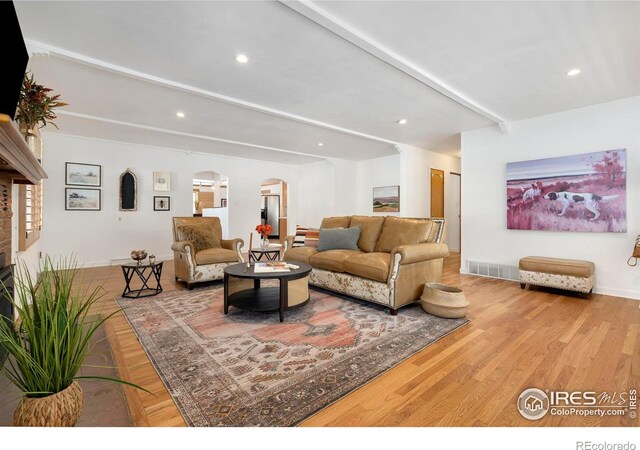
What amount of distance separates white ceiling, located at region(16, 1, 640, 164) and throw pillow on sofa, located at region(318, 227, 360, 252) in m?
1.73

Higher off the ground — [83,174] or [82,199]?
[83,174]

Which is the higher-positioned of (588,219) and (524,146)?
(524,146)

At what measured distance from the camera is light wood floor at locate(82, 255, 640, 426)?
1.53 metres

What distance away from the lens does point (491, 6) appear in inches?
83.0

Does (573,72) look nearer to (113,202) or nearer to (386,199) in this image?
(386,199)

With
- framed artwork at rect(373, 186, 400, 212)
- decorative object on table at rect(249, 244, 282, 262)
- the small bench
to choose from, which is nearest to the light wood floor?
the small bench

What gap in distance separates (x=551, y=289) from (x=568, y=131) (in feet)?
7.27

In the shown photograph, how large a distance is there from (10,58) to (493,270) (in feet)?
18.9

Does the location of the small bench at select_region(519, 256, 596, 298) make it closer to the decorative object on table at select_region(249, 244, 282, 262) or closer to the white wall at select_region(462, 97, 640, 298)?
the white wall at select_region(462, 97, 640, 298)

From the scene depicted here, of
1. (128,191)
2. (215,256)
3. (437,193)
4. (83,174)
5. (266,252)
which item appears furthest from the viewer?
(437,193)

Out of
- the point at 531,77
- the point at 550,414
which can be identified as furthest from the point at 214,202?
the point at 550,414

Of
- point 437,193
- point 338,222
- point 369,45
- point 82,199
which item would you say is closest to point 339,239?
point 338,222

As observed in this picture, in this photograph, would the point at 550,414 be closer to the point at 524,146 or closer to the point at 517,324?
the point at 517,324

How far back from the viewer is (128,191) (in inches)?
245
